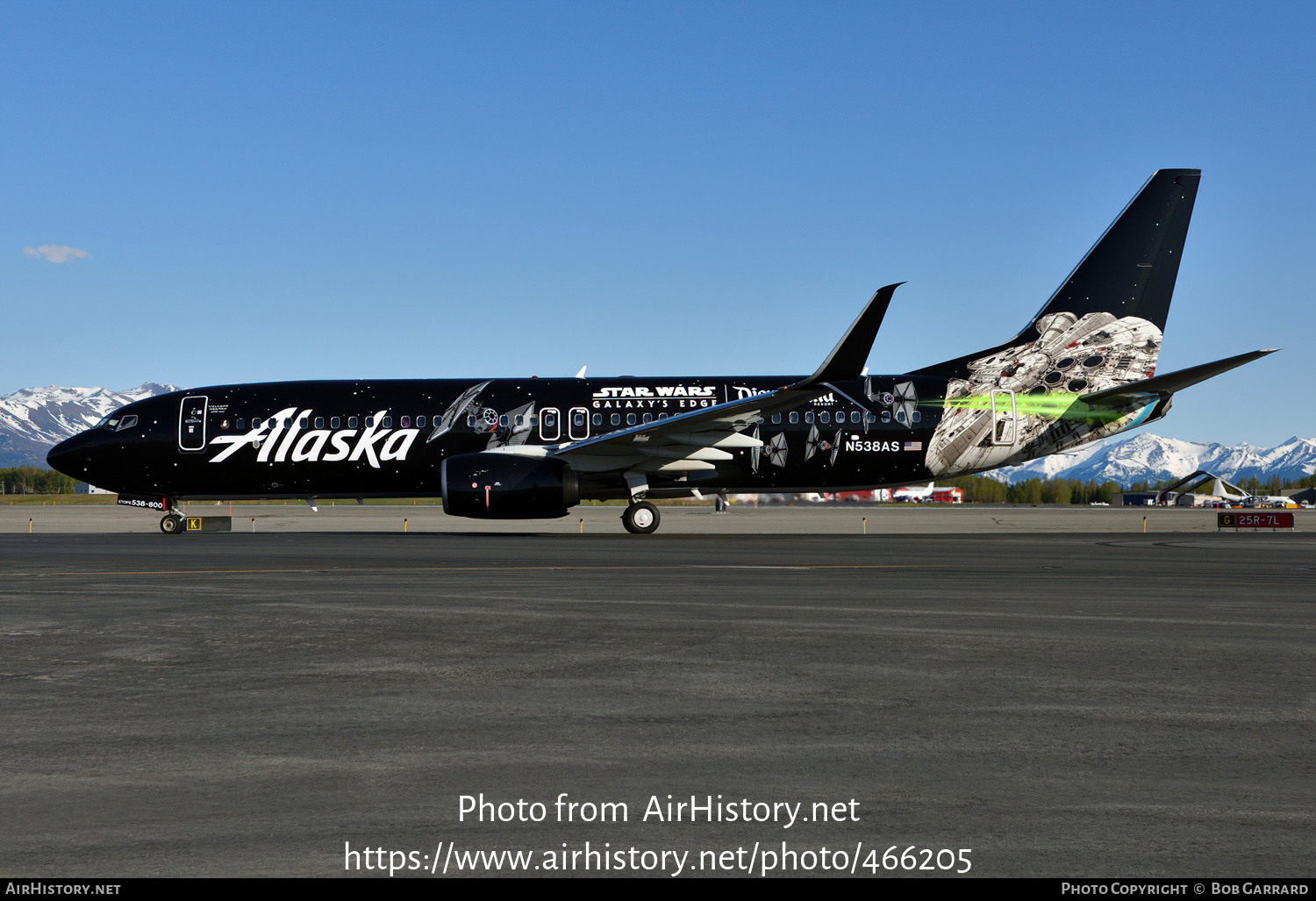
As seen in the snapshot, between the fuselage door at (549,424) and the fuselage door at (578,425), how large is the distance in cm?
28

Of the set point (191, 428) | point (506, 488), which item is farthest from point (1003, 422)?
point (191, 428)

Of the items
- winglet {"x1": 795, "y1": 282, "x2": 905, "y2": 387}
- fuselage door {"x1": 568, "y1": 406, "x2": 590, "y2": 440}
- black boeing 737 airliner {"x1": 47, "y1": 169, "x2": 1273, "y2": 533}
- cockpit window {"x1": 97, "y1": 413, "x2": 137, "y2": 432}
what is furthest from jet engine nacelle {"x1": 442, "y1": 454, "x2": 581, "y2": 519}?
cockpit window {"x1": 97, "y1": 413, "x2": 137, "y2": 432}

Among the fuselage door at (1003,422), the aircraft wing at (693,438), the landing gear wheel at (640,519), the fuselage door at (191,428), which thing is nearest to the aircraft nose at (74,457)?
the fuselage door at (191,428)

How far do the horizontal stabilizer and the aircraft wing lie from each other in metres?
7.25

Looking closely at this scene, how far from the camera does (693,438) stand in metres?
26.9

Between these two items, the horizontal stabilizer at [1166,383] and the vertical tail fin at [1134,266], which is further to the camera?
the vertical tail fin at [1134,266]

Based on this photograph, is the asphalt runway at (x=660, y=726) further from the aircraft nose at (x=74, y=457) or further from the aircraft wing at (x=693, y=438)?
the aircraft nose at (x=74, y=457)

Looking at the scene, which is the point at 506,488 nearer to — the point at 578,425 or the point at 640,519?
the point at 578,425

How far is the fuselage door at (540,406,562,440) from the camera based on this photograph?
2809 cm

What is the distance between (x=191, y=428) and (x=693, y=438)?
44.7 ft

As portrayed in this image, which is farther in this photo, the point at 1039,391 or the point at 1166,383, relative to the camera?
the point at 1039,391

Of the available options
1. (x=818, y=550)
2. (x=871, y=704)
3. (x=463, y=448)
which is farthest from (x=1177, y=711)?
(x=463, y=448)

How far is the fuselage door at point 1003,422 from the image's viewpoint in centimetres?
2872

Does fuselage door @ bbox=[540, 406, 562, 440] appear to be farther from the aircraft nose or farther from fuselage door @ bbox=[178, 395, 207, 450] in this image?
the aircraft nose
